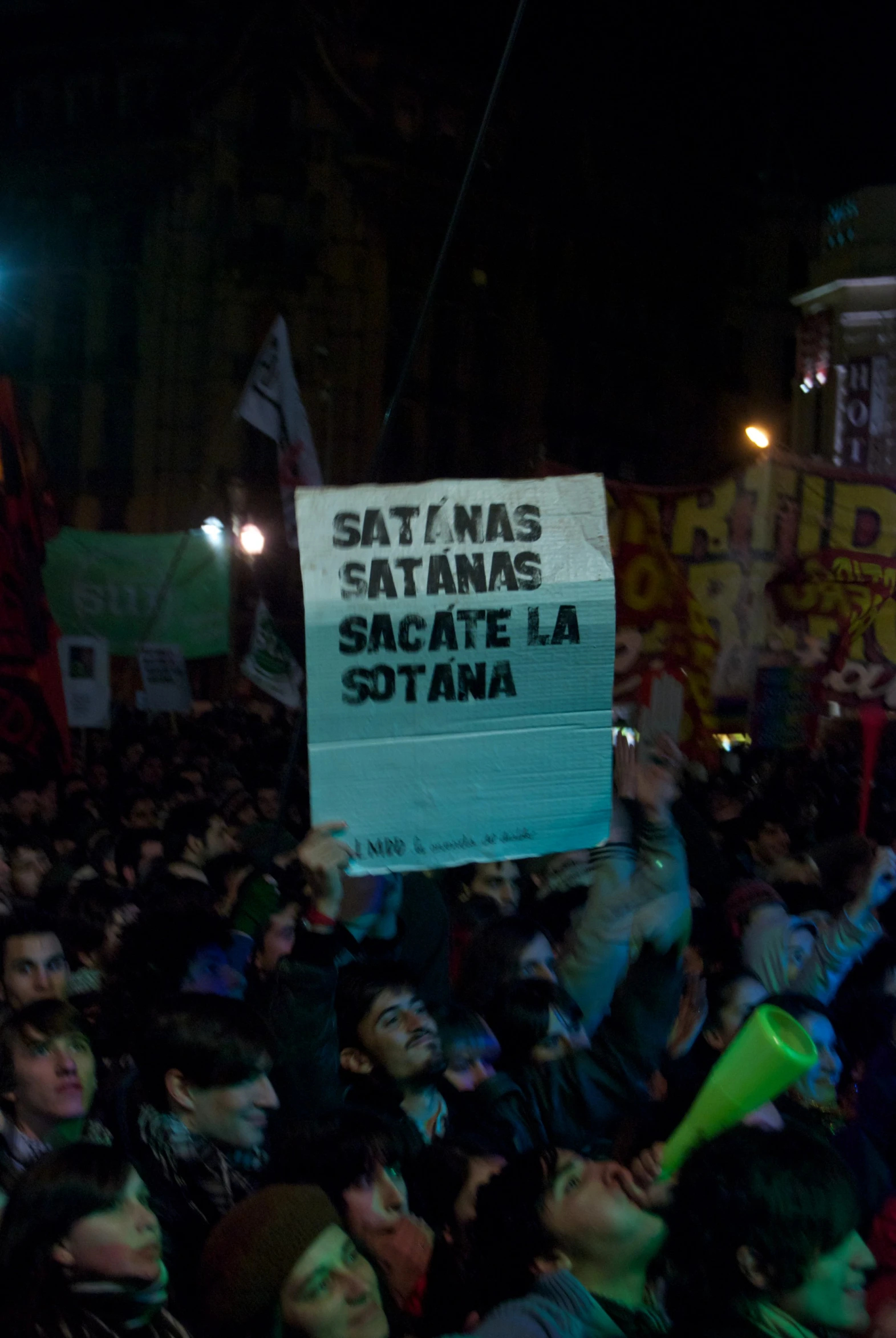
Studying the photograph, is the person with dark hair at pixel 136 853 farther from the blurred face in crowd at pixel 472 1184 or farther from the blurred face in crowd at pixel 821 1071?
the blurred face in crowd at pixel 472 1184

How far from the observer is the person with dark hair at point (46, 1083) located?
3029 mm

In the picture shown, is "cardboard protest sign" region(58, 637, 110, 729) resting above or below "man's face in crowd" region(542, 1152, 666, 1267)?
below

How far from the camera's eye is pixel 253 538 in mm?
25094

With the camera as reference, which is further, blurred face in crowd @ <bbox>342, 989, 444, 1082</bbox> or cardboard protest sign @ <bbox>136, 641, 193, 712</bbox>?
cardboard protest sign @ <bbox>136, 641, 193, 712</bbox>

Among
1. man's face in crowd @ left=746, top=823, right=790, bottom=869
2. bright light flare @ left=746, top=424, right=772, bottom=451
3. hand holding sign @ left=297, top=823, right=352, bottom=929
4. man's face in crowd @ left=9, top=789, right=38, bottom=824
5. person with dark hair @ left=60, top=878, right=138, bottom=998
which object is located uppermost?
bright light flare @ left=746, top=424, right=772, bottom=451

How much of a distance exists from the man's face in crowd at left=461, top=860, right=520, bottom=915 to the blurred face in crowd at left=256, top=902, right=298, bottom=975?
134 centimetres

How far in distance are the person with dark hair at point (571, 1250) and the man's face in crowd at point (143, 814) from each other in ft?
19.9

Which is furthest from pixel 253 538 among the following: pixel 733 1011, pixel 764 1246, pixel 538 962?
pixel 764 1246

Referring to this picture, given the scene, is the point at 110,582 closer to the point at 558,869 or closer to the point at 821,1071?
the point at 558,869

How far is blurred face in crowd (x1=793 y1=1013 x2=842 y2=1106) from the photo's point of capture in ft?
11.3

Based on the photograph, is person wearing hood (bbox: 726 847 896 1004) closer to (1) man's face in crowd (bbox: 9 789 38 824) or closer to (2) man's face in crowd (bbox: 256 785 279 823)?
(2) man's face in crowd (bbox: 256 785 279 823)

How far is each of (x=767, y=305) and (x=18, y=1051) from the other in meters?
32.1

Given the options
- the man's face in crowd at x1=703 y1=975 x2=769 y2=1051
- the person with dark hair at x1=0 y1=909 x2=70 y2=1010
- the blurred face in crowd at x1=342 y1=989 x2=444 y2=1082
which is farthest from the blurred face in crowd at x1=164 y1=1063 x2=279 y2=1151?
the man's face in crowd at x1=703 y1=975 x2=769 y2=1051

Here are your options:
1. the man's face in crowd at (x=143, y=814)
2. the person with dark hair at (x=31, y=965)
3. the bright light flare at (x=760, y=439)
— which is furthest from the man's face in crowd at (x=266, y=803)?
the person with dark hair at (x=31, y=965)
